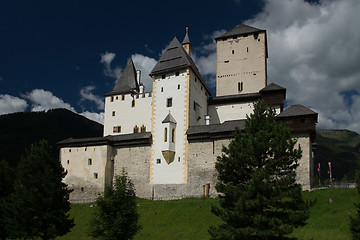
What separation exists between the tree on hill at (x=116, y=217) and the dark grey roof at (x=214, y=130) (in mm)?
14864

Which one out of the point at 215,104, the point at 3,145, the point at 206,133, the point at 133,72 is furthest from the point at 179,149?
the point at 3,145

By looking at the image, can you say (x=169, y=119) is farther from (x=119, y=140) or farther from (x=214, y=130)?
(x=119, y=140)

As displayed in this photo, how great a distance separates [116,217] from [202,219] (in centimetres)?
843

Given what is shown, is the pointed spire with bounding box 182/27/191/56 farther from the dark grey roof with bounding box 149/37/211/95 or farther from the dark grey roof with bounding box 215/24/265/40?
the dark grey roof with bounding box 149/37/211/95

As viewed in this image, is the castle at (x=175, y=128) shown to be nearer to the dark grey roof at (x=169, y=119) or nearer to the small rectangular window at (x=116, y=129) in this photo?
the dark grey roof at (x=169, y=119)

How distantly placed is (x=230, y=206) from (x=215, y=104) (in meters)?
26.7

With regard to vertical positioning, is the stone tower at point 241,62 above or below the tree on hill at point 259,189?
above

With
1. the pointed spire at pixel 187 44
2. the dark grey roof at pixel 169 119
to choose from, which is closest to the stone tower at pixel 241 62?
the pointed spire at pixel 187 44

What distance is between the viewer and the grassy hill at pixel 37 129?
360ft

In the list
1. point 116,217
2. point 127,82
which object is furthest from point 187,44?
point 116,217

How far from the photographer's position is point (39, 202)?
Result: 860 inches

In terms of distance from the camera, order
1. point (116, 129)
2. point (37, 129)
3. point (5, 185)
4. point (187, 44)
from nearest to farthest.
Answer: point (5, 185), point (116, 129), point (187, 44), point (37, 129)

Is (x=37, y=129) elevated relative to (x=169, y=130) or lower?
elevated

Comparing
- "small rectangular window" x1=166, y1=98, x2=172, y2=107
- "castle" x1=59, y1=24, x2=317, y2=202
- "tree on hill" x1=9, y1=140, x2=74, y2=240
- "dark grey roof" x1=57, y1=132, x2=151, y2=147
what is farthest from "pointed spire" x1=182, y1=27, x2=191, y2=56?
"tree on hill" x1=9, y1=140, x2=74, y2=240
